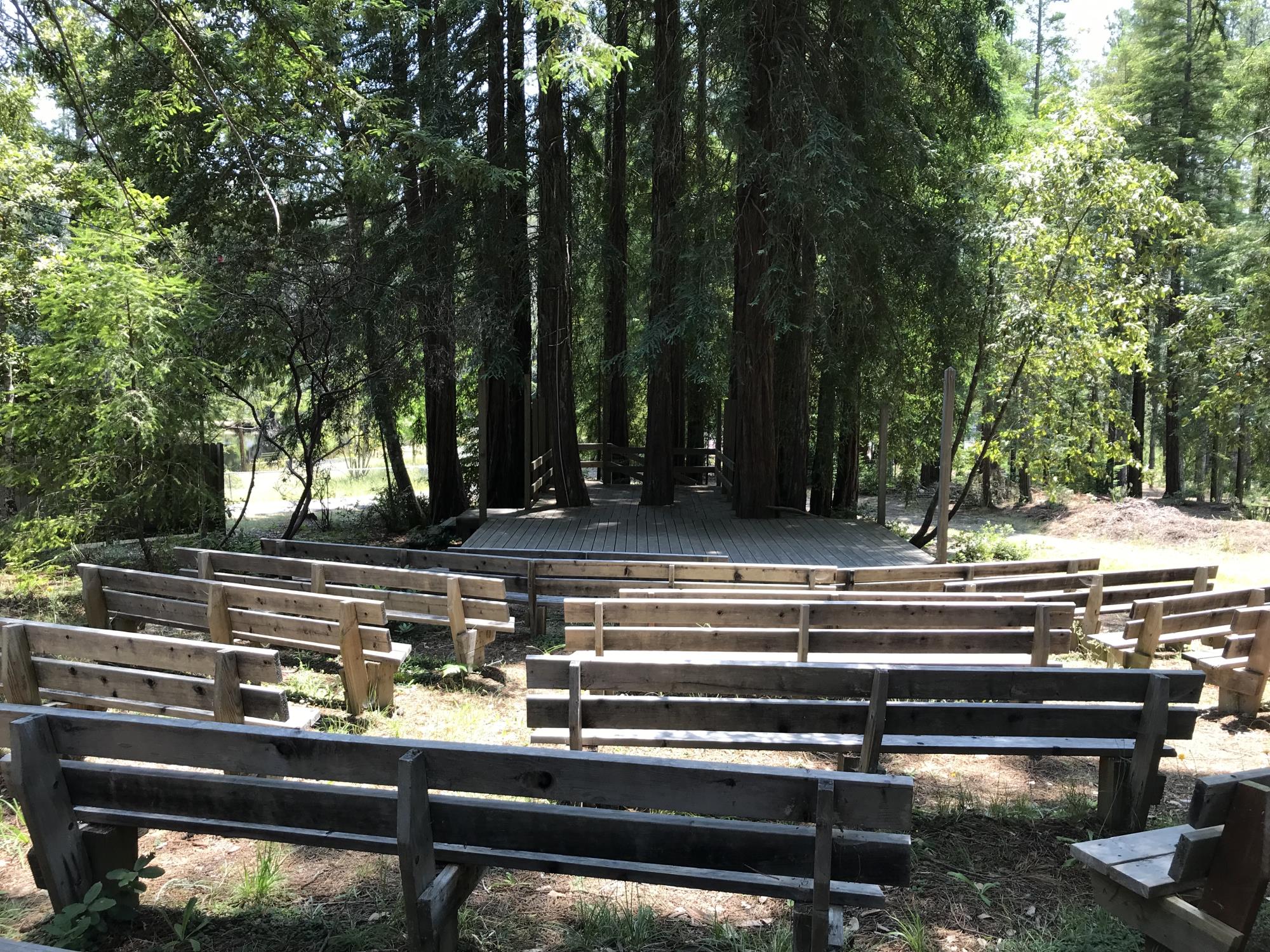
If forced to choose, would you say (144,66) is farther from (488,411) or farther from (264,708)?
(264,708)

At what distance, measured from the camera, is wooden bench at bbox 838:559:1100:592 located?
7387 millimetres

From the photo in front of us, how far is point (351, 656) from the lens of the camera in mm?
5422

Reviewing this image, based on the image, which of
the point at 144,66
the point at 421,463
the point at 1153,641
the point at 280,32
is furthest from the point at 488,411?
the point at 421,463

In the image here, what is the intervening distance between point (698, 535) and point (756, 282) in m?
3.81

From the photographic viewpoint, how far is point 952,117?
602 inches

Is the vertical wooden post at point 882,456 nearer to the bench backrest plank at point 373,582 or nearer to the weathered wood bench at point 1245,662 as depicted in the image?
the weathered wood bench at point 1245,662

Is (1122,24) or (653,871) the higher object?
(1122,24)

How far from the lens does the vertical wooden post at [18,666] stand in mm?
4324

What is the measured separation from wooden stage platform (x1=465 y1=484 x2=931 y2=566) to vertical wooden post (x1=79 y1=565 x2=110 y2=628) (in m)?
4.74

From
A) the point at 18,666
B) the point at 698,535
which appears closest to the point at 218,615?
the point at 18,666

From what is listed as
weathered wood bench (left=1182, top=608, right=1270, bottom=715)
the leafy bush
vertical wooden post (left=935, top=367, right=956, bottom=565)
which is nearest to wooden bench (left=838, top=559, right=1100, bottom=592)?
vertical wooden post (left=935, top=367, right=956, bottom=565)

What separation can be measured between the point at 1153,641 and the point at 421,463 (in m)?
36.5

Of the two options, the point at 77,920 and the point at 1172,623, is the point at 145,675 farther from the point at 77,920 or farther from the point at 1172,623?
the point at 1172,623

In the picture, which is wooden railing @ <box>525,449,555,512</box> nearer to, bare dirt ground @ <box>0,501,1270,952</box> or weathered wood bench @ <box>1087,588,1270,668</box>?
weathered wood bench @ <box>1087,588,1270,668</box>
